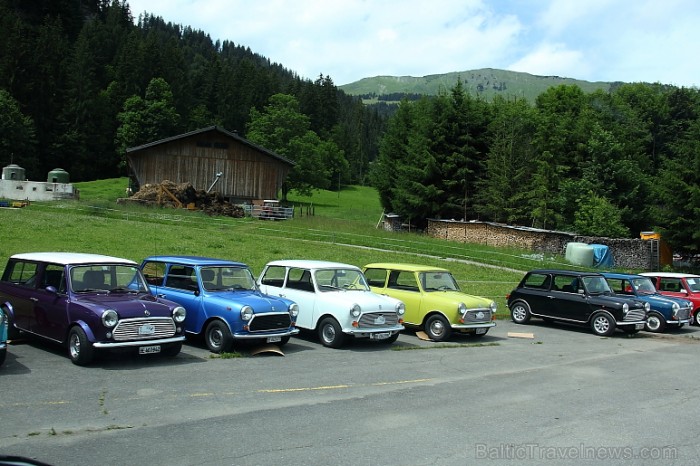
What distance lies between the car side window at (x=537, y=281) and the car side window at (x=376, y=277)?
5.56 meters

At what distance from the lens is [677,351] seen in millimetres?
15219

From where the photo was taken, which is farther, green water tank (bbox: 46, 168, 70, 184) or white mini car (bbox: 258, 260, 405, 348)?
green water tank (bbox: 46, 168, 70, 184)

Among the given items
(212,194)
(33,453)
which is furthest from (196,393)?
(212,194)

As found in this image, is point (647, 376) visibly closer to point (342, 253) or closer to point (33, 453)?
point (33, 453)

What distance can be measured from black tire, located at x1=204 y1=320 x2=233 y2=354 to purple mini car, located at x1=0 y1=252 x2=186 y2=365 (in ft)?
2.86

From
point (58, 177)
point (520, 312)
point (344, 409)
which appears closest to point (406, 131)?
point (58, 177)

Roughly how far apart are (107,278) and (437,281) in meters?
8.13

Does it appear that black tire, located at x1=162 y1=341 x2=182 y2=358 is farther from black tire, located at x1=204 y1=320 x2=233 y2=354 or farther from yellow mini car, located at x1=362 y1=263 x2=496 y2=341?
yellow mini car, located at x1=362 y1=263 x2=496 y2=341

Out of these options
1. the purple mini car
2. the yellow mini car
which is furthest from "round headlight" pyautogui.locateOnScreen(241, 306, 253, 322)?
the yellow mini car

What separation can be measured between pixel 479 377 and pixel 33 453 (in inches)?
284

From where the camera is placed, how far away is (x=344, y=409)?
827cm

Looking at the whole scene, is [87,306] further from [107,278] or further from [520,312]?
[520,312]

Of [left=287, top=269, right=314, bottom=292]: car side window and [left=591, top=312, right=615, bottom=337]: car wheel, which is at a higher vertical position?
[left=287, top=269, right=314, bottom=292]: car side window

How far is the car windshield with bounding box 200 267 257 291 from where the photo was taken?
12734mm
